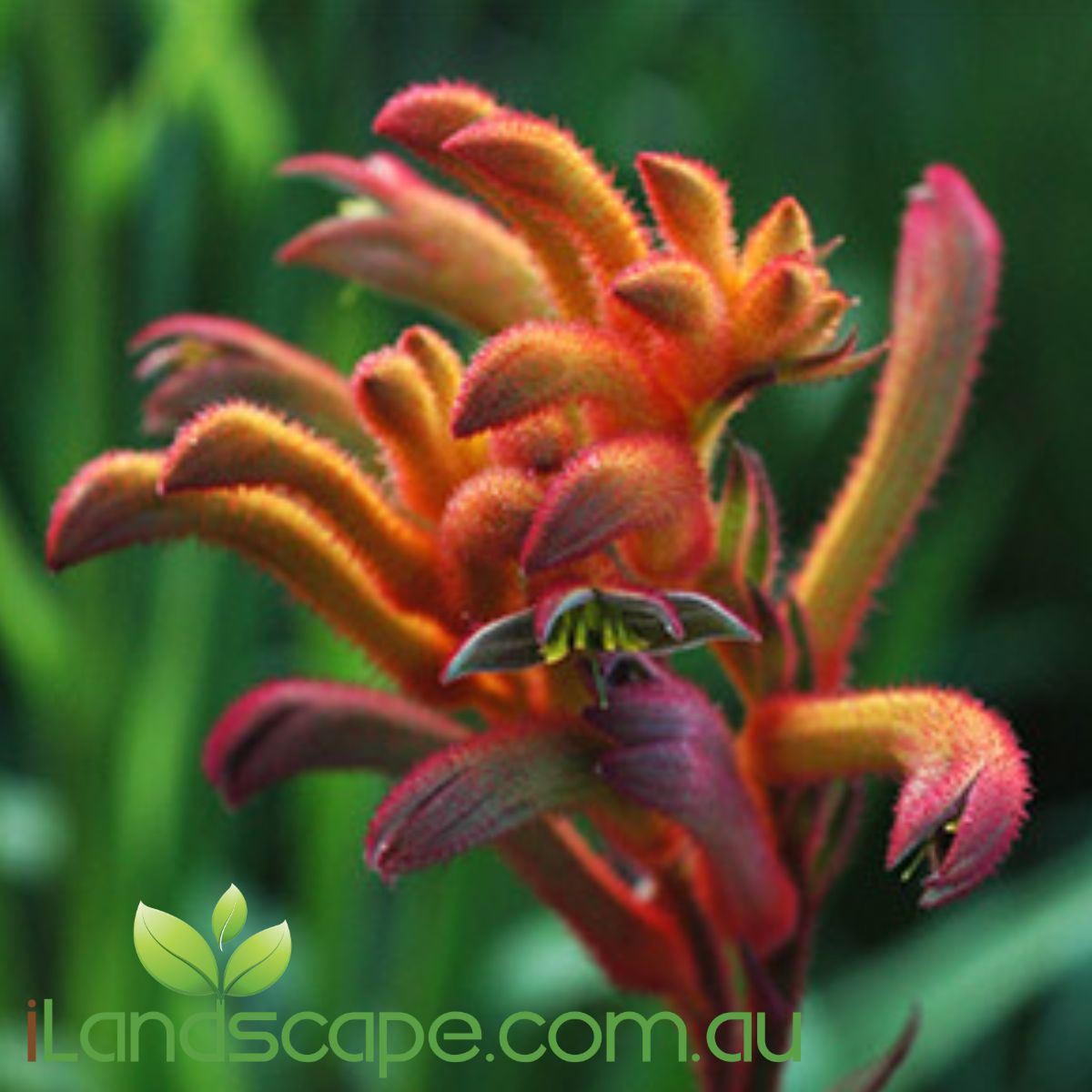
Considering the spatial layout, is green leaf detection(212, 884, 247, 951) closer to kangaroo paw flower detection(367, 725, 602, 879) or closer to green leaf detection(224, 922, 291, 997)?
green leaf detection(224, 922, 291, 997)

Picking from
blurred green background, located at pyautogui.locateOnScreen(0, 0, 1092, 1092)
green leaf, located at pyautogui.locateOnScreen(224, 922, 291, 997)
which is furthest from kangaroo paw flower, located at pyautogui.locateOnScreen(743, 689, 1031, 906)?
blurred green background, located at pyautogui.locateOnScreen(0, 0, 1092, 1092)

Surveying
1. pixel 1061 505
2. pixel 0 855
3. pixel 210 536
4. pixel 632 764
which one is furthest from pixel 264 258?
pixel 632 764

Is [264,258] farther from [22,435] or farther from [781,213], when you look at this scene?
[781,213]

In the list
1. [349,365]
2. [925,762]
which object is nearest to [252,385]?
[925,762]

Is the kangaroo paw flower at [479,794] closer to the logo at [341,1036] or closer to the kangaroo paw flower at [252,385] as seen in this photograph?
the kangaroo paw flower at [252,385]

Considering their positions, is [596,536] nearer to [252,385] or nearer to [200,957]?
[252,385]

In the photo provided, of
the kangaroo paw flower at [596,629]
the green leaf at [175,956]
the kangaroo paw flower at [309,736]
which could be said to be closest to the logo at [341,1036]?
the green leaf at [175,956]

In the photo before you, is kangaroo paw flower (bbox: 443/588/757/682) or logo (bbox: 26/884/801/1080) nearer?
kangaroo paw flower (bbox: 443/588/757/682)
